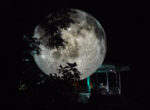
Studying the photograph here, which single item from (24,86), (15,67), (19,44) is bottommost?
(24,86)

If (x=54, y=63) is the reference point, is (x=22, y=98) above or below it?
below

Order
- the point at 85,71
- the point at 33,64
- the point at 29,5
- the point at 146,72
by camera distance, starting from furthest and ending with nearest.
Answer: the point at 146,72
the point at 85,71
the point at 33,64
the point at 29,5

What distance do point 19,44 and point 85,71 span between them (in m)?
4.77

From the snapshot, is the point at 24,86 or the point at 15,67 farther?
the point at 24,86

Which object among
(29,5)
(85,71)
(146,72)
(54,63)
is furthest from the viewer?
(146,72)

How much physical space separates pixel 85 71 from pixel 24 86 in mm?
4376

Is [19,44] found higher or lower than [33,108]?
higher

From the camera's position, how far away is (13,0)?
458 centimetres

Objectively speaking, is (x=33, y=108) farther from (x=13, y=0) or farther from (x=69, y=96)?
(x=13, y=0)

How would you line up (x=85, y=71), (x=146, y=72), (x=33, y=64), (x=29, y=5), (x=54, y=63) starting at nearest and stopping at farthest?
(x=29, y=5) → (x=33, y=64) → (x=54, y=63) → (x=85, y=71) → (x=146, y=72)

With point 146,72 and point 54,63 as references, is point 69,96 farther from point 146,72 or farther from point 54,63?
point 146,72

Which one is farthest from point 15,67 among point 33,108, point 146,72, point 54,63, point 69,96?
point 146,72

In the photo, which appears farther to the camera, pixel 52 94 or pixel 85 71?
pixel 85 71

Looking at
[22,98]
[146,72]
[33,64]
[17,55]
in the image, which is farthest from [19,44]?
[146,72]
